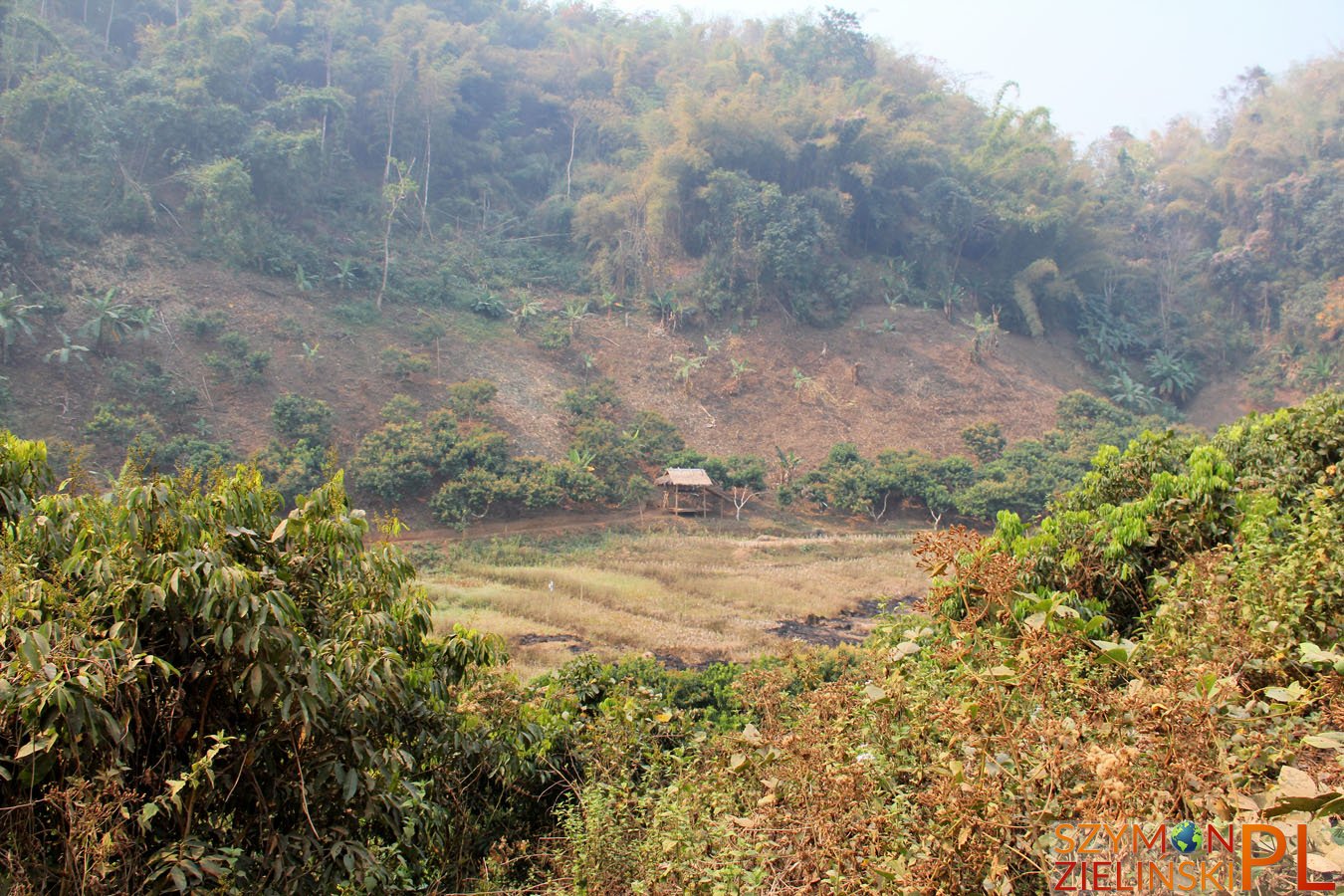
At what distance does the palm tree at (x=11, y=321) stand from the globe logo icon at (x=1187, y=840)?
21.2 meters

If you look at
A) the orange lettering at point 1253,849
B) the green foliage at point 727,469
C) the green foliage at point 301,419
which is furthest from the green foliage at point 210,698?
the green foliage at point 727,469

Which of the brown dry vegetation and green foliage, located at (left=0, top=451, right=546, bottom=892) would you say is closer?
green foliage, located at (left=0, top=451, right=546, bottom=892)

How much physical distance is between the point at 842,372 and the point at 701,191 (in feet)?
24.0

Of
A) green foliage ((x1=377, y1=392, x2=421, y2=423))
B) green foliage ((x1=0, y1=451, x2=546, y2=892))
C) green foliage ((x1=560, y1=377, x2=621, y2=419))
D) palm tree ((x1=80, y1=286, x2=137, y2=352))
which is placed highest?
palm tree ((x1=80, y1=286, x2=137, y2=352))

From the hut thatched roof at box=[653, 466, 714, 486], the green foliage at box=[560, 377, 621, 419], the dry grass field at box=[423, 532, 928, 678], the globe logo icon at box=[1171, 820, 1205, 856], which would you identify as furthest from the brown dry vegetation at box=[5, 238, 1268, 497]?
the globe logo icon at box=[1171, 820, 1205, 856]

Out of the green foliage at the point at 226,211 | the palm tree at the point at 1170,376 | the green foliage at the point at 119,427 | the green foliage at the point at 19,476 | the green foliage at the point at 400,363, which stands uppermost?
the green foliage at the point at 226,211

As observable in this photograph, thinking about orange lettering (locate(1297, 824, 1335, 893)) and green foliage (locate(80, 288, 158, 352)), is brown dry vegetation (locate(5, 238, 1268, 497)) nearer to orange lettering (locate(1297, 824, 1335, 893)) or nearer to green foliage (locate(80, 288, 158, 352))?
green foliage (locate(80, 288, 158, 352))

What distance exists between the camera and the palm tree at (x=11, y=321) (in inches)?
708

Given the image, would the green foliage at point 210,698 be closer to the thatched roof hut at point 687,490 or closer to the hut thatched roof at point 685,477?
the hut thatched roof at point 685,477

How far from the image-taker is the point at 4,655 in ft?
10.1

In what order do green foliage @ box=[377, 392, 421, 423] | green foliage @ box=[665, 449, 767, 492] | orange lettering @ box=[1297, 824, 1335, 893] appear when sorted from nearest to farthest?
1. orange lettering @ box=[1297, 824, 1335, 893]
2. green foliage @ box=[377, 392, 421, 423]
3. green foliage @ box=[665, 449, 767, 492]

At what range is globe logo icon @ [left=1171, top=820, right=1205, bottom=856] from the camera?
2195mm

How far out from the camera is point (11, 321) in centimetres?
1806

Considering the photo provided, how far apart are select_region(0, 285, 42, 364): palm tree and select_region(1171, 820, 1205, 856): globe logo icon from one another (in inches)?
836
